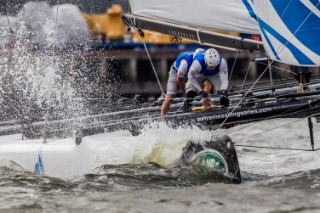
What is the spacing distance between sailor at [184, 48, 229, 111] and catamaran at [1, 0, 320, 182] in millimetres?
143

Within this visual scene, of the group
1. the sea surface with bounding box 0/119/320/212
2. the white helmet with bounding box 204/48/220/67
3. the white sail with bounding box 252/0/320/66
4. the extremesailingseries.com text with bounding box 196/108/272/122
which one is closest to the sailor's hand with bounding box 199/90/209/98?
the white helmet with bounding box 204/48/220/67

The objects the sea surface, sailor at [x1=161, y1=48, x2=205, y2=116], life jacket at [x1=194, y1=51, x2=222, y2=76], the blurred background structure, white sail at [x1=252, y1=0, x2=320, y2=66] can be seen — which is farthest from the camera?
the blurred background structure

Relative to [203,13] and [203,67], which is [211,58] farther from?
[203,13]

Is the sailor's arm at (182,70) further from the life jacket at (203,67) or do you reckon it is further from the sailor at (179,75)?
the life jacket at (203,67)

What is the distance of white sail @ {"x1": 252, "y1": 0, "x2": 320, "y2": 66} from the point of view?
7.73 meters

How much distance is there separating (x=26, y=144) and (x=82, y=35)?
966cm

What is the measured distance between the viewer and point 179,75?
9805 mm

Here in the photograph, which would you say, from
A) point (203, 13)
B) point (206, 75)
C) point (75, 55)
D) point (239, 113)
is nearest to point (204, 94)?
point (206, 75)

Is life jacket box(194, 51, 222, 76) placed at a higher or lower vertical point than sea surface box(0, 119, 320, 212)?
higher

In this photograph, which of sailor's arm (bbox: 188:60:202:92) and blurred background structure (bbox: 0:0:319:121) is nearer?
sailor's arm (bbox: 188:60:202:92)

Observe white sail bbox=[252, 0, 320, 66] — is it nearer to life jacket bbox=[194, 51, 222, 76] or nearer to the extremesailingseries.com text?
the extremesailingseries.com text

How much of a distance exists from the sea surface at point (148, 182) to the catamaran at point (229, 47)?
0.16 metres

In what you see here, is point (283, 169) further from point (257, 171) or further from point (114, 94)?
point (114, 94)

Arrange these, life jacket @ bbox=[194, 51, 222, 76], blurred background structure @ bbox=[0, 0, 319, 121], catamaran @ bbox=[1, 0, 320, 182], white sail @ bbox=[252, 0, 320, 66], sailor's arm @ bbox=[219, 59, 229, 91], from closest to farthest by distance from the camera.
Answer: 1. catamaran @ bbox=[1, 0, 320, 182]
2. white sail @ bbox=[252, 0, 320, 66]
3. sailor's arm @ bbox=[219, 59, 229, 91]
4. life jacket @ bbox=[194, 51, 222, 76]
5. blurred background structure @ bbox=[0, 0, 319, 121]
